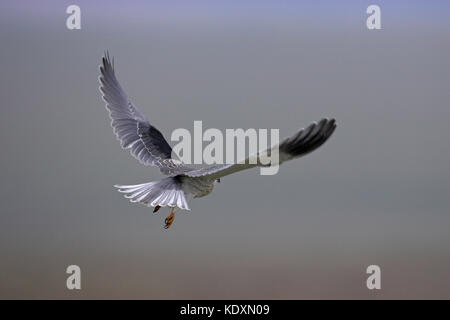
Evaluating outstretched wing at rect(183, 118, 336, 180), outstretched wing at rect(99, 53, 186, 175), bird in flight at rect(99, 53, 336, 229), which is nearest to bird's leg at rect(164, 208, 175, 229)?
bird in flight at rect(99, 53, 336, 229)

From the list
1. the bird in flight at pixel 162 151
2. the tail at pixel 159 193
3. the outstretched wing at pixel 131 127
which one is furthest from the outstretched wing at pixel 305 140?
the outstretched wing at pixel 131 127

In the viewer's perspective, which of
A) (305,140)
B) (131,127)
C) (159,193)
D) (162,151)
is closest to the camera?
(305,140)

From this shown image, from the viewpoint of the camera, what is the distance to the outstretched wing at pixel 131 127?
9.12ft

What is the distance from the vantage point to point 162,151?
2799mm

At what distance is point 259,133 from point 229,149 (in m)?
0.15

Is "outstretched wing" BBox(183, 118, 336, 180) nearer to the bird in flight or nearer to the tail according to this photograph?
the bird in flight

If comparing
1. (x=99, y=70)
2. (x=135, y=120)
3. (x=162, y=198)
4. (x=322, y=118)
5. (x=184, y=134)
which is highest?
(x=99, y=70)

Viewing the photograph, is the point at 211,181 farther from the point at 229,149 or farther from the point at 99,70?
the point at 99,70

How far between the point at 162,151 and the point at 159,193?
0.52m

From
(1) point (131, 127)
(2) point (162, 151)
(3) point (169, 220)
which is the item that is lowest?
(3) point (169, 220)

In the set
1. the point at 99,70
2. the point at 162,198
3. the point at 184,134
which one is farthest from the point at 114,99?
the point at 162,198

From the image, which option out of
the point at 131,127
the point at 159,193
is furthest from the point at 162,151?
the point at 159,193

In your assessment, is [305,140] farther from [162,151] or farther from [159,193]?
[162,151]

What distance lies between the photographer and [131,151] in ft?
9.20
